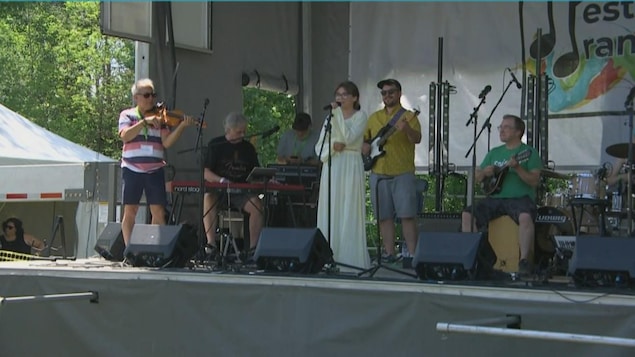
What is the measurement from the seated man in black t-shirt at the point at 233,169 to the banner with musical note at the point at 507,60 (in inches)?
95.9

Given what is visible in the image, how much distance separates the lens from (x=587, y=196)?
241 inches

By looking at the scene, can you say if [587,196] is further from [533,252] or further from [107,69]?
[107,69]

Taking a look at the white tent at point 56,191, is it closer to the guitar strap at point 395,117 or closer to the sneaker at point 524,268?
the guitar strap at point 395,117

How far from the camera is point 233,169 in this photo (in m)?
6.83

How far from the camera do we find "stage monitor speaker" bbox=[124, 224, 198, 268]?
5605 millimetres

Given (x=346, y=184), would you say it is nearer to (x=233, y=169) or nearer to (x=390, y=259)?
(x=390, y=259)

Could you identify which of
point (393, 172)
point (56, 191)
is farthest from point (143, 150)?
point (56, 191)

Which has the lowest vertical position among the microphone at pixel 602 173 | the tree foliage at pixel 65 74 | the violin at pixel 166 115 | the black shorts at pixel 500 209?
the black shorts at pixel 500 209

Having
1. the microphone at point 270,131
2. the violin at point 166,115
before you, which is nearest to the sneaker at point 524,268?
the microphone at point 270,131

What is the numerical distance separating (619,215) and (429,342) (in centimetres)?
251

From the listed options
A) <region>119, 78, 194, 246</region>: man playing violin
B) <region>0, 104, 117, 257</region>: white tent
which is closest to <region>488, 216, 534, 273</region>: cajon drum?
<region>119, 78, 194, 246</region>: man playing violin

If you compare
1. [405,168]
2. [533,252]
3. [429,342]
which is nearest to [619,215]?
[533,252]

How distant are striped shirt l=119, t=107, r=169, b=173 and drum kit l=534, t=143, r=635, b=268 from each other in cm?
277

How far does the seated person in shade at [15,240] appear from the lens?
8.24 metres
